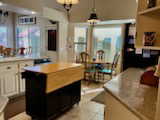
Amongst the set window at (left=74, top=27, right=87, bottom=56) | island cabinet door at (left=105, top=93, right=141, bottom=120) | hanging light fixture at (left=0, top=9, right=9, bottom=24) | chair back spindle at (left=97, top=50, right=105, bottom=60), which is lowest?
island cabinet door at (left=105, top=93, right=141, bottom=120)

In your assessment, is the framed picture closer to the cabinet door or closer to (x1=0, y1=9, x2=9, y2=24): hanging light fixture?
the cabinet door

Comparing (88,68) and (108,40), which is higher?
(108,40)

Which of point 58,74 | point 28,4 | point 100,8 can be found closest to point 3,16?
point 28,4

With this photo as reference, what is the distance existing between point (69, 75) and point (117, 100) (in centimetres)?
165

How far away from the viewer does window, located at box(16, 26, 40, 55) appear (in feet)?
20.4

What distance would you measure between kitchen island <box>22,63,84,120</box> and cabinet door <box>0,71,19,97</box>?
40.3 inches

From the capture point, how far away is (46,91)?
231 centimetres

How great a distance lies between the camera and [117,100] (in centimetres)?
125

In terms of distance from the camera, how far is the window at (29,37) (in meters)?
6.22

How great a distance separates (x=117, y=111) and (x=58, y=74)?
57.4 inches

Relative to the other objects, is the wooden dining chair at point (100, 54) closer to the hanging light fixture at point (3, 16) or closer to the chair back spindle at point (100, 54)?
the chair back spindle at point (100, 54)

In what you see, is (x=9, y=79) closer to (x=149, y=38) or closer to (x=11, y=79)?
(x=11, y=79)

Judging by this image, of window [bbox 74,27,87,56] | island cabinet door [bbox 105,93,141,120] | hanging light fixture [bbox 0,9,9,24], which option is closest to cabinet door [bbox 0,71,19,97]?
island cabinet door [bbox 105,93,141,120]

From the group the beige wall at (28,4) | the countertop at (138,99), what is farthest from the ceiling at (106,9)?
the countertop at (138,99)
